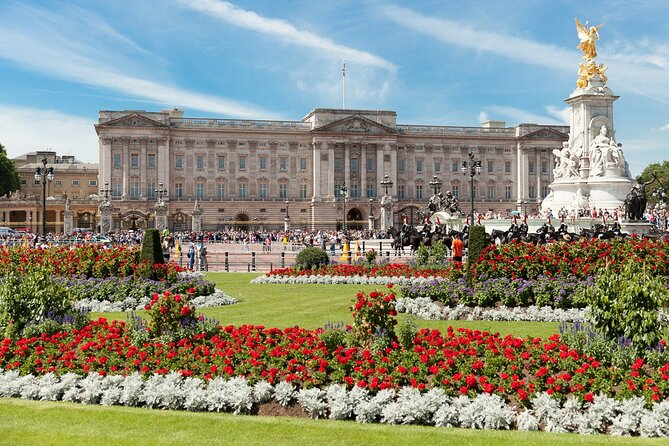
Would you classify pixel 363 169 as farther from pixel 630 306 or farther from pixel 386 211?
pixel 630 306

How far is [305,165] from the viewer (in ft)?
292

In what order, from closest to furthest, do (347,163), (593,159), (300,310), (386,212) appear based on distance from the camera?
(300,310) → (593,159) → (386,212) → (347,163)

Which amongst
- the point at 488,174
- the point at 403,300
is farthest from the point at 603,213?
the point at 488,174

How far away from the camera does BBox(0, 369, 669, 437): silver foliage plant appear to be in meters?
7.61

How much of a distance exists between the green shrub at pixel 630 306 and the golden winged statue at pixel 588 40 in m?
36.6

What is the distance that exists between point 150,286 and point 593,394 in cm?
1313

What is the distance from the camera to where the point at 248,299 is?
1889 cm

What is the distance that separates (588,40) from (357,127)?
48.3 m

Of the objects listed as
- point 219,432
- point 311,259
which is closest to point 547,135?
point 311,259

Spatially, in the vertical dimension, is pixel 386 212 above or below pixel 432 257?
above

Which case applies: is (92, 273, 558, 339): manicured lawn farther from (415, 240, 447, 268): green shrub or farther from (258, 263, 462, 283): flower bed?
(415, 240, 447, 268): green shrub

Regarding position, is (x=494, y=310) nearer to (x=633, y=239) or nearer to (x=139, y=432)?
(x=633, y=239)

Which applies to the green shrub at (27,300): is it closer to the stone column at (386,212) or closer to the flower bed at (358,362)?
the flower bed at (358,362)

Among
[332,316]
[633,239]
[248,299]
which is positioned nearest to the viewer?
[332,316]
